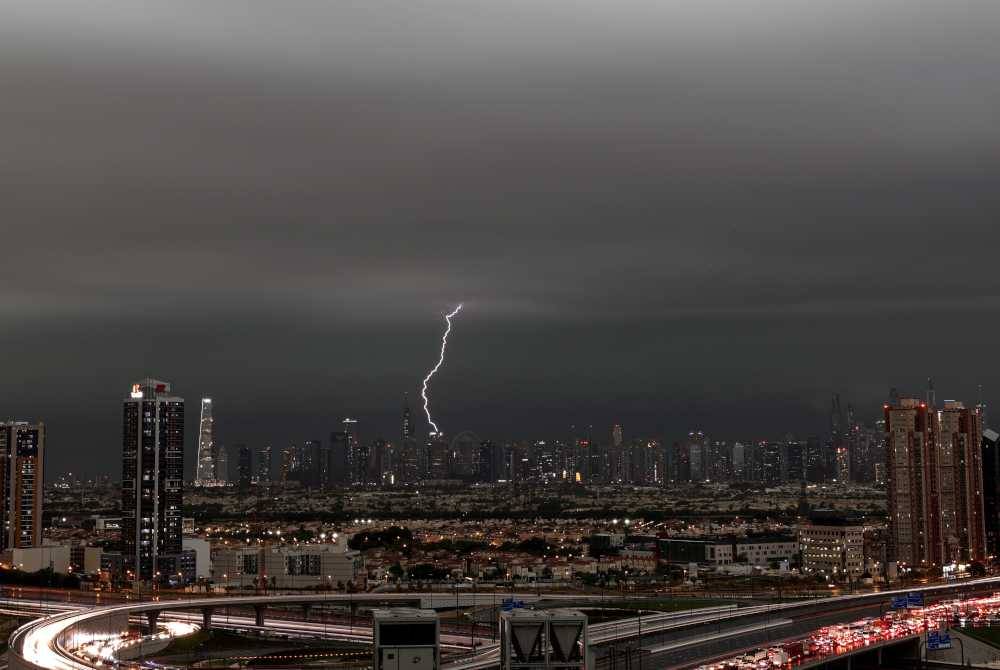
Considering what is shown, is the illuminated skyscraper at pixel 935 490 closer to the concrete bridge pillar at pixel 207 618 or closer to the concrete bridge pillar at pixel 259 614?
the concrete bridge pillar at pixel 259 614

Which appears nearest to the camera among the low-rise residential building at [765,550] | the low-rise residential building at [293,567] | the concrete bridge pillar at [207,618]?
the concrete bridge pillar at [207,618]

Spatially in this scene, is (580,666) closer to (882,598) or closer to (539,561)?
(882,598)

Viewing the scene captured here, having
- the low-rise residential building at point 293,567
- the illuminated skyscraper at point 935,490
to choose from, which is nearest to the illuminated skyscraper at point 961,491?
the illuminated skyscraper at point 935,490

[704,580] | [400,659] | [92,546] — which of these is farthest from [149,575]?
[400,659]

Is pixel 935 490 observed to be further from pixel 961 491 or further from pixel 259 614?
pixel 259 614

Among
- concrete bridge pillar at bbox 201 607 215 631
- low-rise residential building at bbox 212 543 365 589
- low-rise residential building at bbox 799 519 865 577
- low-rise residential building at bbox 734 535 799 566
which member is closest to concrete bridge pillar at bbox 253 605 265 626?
concrete bridge pillar at bbox 201 607 215 631

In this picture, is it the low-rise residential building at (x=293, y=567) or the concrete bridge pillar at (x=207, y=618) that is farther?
the low-rise residential building at (x=293, y=567)

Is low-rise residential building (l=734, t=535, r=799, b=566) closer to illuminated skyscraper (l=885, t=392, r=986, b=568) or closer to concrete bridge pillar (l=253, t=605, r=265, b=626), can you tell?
illuminated skyscraper (l=885, t=392, r=986, b=568)

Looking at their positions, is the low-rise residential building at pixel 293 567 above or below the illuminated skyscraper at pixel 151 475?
below
